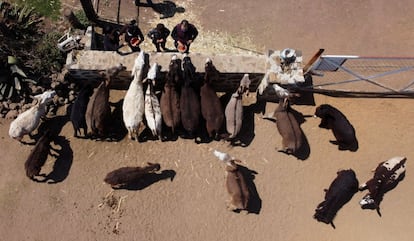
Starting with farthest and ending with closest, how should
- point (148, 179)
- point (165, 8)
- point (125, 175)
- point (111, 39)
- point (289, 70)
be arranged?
point (165, 8)
point (111, 39)
point (289, 70)
point (148, 179)
point (125, 175)

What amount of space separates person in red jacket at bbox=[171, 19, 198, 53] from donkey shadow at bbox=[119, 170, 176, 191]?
3.31 m

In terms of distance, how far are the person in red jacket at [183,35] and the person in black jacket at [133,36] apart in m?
0.90

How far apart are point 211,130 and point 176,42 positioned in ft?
8.41

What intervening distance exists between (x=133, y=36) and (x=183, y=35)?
4.35ft

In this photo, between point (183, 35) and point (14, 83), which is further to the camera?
point (14, 83)

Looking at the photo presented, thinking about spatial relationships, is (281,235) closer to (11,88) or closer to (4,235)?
(4,235)

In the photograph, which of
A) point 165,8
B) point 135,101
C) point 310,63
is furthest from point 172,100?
point 310,63

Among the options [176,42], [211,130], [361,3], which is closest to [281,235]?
[211,130]

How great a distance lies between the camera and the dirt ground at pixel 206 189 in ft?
35.2

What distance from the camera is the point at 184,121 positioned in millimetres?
10992

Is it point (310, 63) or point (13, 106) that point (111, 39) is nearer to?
point (13, 106)

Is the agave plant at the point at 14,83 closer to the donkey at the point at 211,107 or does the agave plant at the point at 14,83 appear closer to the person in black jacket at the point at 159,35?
the person in black jacket at the point at 159,35

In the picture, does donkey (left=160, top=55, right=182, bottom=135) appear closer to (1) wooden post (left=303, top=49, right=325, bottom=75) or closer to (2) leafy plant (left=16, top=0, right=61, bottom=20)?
(1) wooden post (left=303, top=49, right=325, bottom=75)

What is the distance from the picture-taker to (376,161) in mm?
11633
